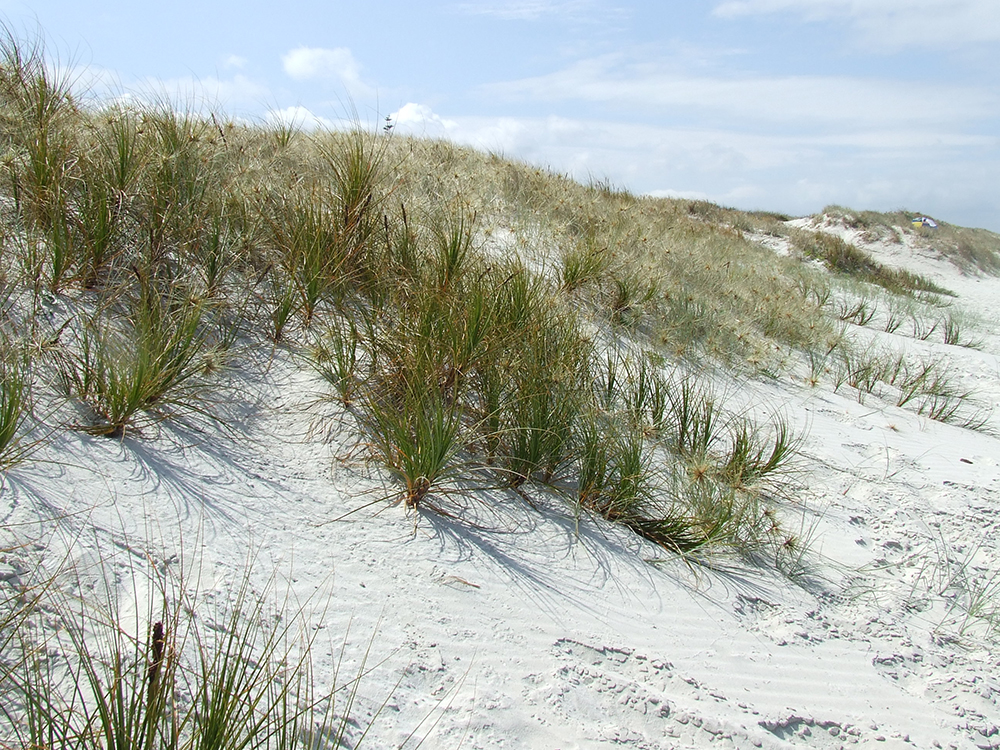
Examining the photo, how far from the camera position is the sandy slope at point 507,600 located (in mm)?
2156

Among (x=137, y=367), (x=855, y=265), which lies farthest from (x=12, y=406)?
(x=855, y=265)

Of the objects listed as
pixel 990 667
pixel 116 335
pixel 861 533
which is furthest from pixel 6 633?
pixel 861 533

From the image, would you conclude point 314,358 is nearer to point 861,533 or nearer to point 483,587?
point 483,587

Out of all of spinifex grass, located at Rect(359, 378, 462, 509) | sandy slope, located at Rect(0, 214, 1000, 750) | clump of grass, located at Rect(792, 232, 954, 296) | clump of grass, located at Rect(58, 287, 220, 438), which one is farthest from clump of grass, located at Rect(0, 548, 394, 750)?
clump of grass, located at Rect(792, 232, 954, 296)

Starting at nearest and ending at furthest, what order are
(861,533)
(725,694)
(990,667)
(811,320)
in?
(725,694)
(990,667)
(861,533)
(811,320)

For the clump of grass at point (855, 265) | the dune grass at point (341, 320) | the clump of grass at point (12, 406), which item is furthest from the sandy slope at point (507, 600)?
the clump of grass at point (855, 265)

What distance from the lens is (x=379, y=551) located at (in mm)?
2662

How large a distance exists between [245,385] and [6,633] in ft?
6.24

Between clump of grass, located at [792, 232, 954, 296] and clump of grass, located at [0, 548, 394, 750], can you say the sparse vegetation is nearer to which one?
clump of grass, located at [0, 548, 394, 750]

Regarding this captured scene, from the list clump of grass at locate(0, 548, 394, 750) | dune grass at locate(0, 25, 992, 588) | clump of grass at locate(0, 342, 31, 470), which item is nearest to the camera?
clump of grass at locate(0, 548, 394, 750)

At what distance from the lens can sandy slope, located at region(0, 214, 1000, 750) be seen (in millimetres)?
2156

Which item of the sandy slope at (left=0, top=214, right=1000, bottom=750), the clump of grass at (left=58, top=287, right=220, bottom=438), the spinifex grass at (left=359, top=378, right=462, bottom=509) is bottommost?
the sandy slope at (left=0, top=214, right=1000, bottom=750)

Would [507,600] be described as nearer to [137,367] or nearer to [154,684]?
[154,684]

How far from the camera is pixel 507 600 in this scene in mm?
2617
